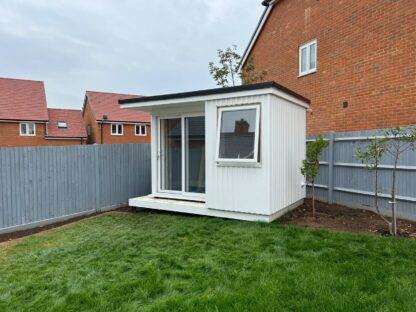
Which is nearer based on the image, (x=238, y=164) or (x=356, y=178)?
(x=238, y=164)

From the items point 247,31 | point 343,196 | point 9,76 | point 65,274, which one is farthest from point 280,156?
point 9,76

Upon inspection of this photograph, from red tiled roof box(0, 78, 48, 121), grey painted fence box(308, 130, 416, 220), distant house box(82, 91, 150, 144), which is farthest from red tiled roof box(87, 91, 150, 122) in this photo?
grey painted fence box(308, 130, 416, 220)

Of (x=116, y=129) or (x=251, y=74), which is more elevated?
(x=251, y=74)

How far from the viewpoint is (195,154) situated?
23.0 feet

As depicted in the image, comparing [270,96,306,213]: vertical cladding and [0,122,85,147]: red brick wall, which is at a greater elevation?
[0,122,85,147]: red brick wall

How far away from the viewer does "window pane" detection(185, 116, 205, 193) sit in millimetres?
6840

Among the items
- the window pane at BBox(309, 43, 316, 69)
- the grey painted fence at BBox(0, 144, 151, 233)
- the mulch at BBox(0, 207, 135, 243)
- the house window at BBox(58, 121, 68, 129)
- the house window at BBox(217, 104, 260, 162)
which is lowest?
the mulch at BBox(0, 207, 135, 243)

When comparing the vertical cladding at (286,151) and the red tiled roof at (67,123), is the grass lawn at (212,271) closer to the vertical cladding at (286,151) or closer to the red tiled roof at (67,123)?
the vertical cladding at (286,151)

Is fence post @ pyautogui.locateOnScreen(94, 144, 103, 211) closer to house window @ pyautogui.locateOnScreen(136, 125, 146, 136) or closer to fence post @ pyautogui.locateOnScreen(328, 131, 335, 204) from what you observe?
fence post @ pyautogui.locateOnScreen(328, 131, 335, 204)

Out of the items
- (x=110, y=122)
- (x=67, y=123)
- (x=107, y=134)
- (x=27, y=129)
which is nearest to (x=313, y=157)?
(x=27, y=129)

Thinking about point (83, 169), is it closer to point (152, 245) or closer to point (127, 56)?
point (152, 245)

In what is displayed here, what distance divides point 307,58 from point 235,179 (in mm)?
6724

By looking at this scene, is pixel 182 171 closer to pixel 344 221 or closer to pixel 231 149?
pixel 231 149

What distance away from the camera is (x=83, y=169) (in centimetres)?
752
